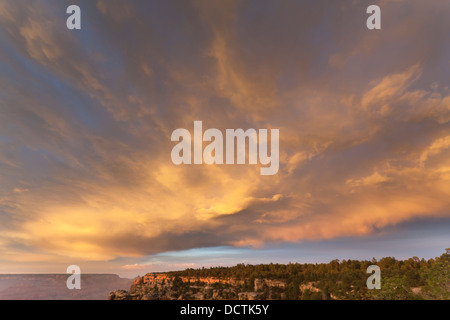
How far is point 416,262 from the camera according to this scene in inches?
4220

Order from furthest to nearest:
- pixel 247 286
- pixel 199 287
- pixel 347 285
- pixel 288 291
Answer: pixel 199 287 → pixel 247 286 → pixel 288 291 → pixel 347 285

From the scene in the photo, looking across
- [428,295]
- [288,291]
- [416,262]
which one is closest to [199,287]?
[288,291]
